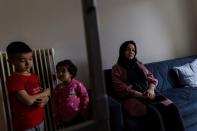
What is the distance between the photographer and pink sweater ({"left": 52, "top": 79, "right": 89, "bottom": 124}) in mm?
2392

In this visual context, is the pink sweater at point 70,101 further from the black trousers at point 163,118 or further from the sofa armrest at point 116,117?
the black trousers at point 163,118

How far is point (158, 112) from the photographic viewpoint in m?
2.55

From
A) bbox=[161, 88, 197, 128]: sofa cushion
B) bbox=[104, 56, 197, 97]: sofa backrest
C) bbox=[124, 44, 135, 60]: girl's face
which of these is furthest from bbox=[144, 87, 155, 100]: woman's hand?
bbox=[104, 56, 197, 97]: sofa backrest

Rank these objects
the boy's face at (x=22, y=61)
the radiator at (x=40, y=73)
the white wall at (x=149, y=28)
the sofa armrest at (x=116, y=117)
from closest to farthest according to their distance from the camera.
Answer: the boy's face at (x=22, y=61) → the sofa armrest at (x=116, y=117) → the radiator at (x=40, y=73) → the white wall at (x=149, y=28)

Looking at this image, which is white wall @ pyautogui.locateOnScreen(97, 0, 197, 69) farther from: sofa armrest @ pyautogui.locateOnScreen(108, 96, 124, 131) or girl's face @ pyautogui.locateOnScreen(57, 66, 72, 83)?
sofa armrest @ pyautogui.locateOnScreen(108, 96, 124, 131)

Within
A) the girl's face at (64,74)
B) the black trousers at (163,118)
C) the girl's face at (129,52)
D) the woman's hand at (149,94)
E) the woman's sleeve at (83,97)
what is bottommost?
the black trousers at (163,118)

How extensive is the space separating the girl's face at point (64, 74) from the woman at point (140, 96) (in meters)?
0.54

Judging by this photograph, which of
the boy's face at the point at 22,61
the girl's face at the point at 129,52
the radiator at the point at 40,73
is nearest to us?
the boy's face at the point at 22,61

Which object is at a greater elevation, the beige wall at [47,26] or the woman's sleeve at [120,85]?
the beige wall at [47,26]

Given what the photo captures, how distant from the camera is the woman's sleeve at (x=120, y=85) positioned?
276cm

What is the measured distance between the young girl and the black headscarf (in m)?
0.58

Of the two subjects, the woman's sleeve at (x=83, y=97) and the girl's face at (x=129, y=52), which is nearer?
the woman's sleeve at (x=83, y=97)

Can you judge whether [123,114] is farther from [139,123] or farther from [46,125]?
[46,125]

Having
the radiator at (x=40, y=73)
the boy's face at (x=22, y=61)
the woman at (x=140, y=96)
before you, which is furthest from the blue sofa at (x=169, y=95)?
the boy's face at (x=22, y=61)
